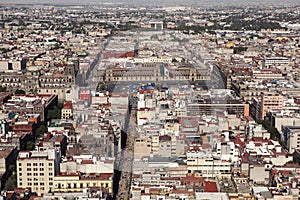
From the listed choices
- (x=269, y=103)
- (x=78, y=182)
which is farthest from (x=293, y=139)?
(x=78, y=182)

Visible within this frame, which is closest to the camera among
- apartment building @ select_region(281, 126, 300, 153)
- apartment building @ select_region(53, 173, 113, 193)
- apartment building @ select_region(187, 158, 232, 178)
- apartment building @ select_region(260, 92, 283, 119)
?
apartment building @ select_region(53, 173, 113, 193)

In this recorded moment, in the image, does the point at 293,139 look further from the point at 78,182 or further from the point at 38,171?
the point at 38,171

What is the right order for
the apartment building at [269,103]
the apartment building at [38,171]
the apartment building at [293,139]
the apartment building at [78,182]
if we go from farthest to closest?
1. the apartment building at [269,103]
2. the apartment building at [293,139]
3. the apartment building at [38,171]
4. the apartment building at [78,182]

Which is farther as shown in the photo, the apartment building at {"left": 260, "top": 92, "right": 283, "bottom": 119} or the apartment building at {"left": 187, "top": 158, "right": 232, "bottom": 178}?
the apartment building at {"left": 260, "top": 92, "right": 283, "bottom": 119}

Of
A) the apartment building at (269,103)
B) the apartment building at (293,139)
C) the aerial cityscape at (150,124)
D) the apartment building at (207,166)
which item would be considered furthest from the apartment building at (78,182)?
the apartment building at (269,103)

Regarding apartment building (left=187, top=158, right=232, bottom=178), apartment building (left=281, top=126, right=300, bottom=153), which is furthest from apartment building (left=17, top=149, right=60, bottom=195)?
apartment building (left=281, top=126, right=300, bottom=153)

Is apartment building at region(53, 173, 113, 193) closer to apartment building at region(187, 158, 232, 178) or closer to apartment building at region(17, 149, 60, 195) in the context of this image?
apartment building at region(17, 149, 60, 195)

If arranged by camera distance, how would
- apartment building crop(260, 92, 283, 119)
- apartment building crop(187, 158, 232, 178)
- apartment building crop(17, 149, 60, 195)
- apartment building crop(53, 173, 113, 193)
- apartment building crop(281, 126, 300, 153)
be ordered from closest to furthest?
apartment building crop(53, 173, 113, 193)
apartment building crop(17, 149, 60, 195)
apartment building crop(187, 158, 232, 178)
apartment building crop(281, 126, 300, 153)
apartment building crop(260, 92, 283, 119)

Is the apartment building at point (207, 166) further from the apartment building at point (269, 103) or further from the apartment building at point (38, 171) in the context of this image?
the apartment building at point (269, 103)
